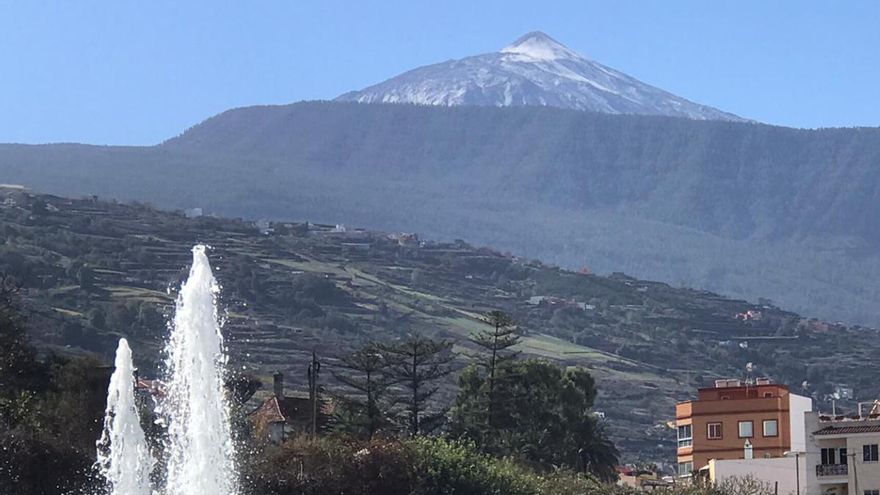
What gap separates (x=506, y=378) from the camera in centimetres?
Answer: 9538

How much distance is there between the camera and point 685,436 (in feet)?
323

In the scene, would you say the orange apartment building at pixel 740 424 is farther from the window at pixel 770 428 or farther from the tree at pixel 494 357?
the tree at pixel 494 357

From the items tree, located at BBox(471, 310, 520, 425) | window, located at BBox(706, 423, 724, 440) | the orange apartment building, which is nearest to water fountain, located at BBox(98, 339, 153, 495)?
tree, located at BBox(471, 310, 520, 425)

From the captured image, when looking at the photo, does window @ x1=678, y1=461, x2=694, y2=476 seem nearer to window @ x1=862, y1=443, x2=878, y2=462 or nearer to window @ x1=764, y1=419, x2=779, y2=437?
window @ x1=764, y1=419, x2=779, y2=437

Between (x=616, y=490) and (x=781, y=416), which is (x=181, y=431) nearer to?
(x=616, y=490)

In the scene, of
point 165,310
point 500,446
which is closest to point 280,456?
point 500,446

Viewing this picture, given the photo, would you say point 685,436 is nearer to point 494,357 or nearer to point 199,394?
point 494,357

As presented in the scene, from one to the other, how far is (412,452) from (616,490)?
8.41 m

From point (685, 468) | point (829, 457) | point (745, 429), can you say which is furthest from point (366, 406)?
point (829, 457)

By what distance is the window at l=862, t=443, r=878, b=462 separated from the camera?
3125 inches

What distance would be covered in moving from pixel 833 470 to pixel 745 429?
14735 millimetres

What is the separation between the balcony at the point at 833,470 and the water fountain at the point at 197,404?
31217mm

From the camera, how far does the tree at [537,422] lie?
90.2 meters

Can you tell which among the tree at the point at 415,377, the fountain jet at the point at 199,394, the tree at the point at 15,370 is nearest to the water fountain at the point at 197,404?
the fountain jet at the point at 199,394
